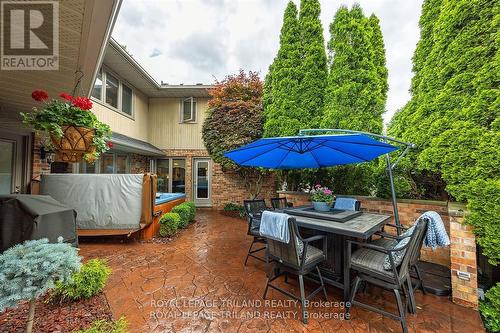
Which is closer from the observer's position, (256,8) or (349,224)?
(349,224)

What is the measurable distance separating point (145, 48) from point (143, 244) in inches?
334

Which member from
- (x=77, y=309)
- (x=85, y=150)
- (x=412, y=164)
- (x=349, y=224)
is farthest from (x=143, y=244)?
(x=412, y=164)

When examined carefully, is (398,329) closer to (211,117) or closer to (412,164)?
(412,164)

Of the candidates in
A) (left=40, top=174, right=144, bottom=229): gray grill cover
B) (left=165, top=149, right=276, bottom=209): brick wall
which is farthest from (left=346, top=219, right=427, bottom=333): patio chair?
(left=165, top=149, right=276, bottom=209): brick wall

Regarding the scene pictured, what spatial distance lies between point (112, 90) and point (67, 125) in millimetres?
6746

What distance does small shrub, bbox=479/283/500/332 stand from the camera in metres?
2.27

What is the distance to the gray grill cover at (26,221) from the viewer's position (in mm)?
1954

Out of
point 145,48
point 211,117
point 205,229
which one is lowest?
point 205,229

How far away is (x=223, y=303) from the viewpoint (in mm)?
2562

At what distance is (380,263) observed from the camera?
232 centimetres

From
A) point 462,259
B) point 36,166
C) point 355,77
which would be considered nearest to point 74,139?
point 36,166

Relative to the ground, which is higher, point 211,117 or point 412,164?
point 211,117
